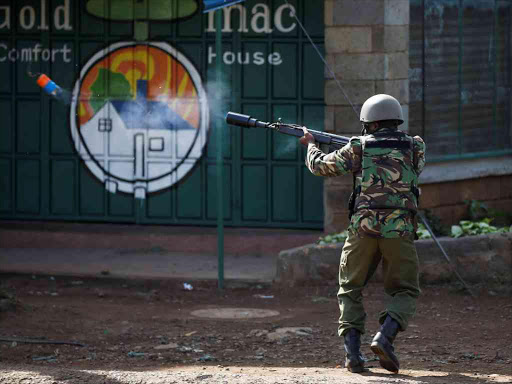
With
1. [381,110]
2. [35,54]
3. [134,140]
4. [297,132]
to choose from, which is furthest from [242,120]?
[35,54]

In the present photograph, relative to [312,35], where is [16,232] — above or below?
below

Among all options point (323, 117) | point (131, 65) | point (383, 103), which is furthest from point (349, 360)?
point (131, 65)

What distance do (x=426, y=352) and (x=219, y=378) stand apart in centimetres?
188

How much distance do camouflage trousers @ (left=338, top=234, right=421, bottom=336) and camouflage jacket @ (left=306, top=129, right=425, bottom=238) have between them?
7cm

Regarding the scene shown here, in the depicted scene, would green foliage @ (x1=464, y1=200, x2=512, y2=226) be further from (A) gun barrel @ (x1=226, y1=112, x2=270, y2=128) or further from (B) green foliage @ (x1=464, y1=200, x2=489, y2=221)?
(A) gun barrel @ (x1=226, y1=112, x2=270, y2=128)

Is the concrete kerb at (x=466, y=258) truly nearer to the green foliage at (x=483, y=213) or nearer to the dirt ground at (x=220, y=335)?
the dirt ground at (x=220, y=335)

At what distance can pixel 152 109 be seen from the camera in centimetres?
1159

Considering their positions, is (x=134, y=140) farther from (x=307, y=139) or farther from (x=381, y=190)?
(x=381, y=190)

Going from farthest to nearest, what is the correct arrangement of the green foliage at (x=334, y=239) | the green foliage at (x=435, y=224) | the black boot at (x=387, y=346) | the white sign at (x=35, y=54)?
the white sign at (x=35, y=54)
the green foliage at (x=435, y=224)
the green foliage at (x=334, y=239)
the black boot at (x=387, y=346)

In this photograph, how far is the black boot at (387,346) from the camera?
621 cm

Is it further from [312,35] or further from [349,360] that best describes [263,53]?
[349,360]

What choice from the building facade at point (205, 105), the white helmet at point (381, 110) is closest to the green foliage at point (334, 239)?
the building facade at point (205, 105)

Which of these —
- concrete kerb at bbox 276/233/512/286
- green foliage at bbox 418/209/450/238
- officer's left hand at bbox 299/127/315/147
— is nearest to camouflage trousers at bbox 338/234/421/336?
officer's left hand at bbox 299/127/315/147

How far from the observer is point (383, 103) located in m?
6.29
